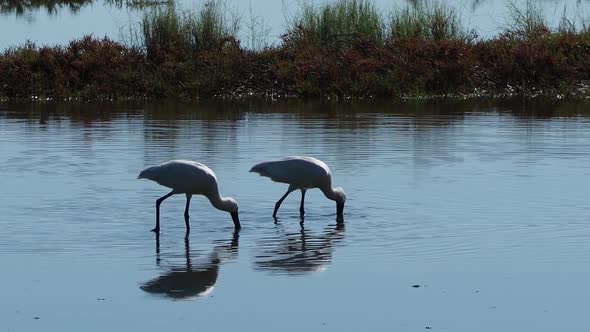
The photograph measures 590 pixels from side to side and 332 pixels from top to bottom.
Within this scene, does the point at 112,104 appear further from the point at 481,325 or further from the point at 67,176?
the point at 481,325

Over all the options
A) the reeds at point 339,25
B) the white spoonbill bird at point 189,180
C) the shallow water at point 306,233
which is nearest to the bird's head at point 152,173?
the white spoonbill bird at point 189,180

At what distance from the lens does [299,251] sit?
11.6m

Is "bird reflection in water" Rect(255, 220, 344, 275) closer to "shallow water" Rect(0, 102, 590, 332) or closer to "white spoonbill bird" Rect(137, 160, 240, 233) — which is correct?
"shallow water" Rect(0, 102, 590, 332)

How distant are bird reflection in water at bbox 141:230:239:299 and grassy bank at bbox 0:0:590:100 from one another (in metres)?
15.2

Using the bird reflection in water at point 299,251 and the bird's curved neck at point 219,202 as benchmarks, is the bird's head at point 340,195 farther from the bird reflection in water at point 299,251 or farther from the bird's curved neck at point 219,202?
the bird's curved neck at point 219,202

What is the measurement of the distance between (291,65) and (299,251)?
51.1 feet

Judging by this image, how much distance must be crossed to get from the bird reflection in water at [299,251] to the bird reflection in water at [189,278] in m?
0.31

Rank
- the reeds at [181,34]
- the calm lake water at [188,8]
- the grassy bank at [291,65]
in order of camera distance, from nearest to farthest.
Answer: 1. the grassy bank at [291,65]
2. the reeds at [181,34]
3. the calm lake water at [188,8]

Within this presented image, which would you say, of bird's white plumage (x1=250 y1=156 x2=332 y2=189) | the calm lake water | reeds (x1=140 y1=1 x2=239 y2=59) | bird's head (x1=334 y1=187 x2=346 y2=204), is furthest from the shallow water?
the calm lake water

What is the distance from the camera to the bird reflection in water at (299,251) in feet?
35.5

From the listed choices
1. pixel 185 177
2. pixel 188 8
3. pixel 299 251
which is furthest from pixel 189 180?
pixel 188 8

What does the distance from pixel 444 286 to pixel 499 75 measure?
17890mm

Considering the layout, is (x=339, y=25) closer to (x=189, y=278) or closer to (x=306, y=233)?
(x=306, y=233)

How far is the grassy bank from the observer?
2653 centimetres
